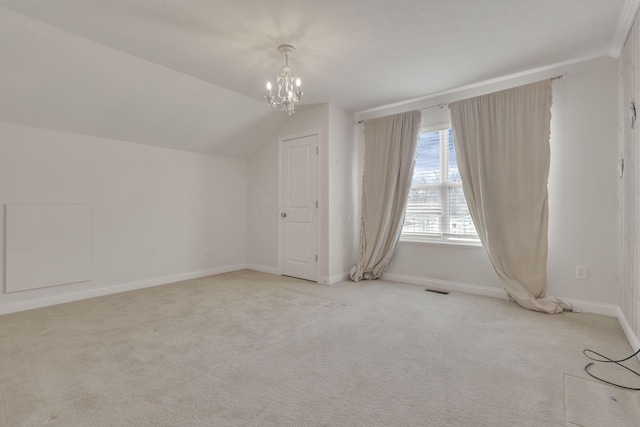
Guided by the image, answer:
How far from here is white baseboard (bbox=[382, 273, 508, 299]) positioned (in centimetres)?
336

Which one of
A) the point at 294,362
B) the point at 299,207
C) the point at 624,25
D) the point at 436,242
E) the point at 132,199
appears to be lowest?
the point at 294,362

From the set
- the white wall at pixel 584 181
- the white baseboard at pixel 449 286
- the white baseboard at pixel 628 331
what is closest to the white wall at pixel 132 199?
the white baseboard at pixel 449 286

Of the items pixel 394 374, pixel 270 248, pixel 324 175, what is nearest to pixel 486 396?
pixel 394 374

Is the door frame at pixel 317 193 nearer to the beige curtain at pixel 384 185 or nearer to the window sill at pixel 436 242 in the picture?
the beige curtain at pixel 384 185

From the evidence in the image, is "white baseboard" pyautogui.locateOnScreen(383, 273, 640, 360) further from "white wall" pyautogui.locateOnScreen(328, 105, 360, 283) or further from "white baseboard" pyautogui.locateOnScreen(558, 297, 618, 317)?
"white wall" pyautogui.locateOnScreen(328, 105, 360, 283)

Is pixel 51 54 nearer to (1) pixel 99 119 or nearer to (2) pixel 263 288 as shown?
(1) pixel 99 119

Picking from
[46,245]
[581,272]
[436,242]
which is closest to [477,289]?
[436,242]

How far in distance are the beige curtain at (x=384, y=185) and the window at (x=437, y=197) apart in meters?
0.18

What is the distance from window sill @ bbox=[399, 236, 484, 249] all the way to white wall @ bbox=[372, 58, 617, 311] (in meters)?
0.73

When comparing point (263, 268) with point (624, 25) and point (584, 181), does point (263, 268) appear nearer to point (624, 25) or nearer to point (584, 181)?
point (584, 181)

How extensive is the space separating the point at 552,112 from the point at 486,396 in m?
2.87

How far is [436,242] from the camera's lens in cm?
379

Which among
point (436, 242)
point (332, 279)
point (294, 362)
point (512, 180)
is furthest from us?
point (332, 279)

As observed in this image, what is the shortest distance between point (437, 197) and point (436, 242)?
58 cm
